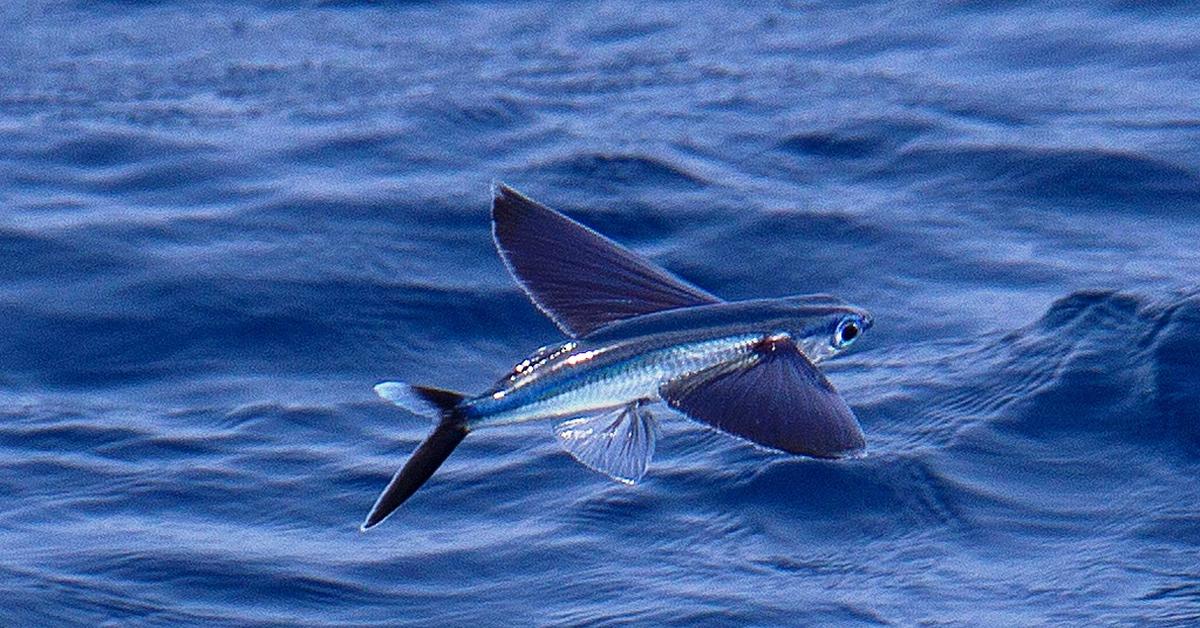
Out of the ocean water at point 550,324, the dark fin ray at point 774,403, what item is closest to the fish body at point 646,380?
the dark fin ray at point 774,403

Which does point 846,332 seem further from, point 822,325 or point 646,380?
point 646,380

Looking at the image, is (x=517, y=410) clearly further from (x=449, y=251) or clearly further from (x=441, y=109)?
(x=441, y=109)

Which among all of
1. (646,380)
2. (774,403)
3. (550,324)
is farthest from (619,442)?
(550,324)

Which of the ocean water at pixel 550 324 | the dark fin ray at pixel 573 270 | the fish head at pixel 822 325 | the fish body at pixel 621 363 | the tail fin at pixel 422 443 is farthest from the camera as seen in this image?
the ocean water at pixel 550 324

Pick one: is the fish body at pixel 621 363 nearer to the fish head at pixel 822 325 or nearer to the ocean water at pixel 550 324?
the fish head at pixel 822 325

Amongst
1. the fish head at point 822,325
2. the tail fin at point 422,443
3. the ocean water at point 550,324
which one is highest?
the ocean water at point 550,324

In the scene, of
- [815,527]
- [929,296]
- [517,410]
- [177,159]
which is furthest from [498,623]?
[177,159]

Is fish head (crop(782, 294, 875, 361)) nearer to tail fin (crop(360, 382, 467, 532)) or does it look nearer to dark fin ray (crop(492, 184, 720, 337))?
dark fin ray (crop(492, 184, 720, 337))
